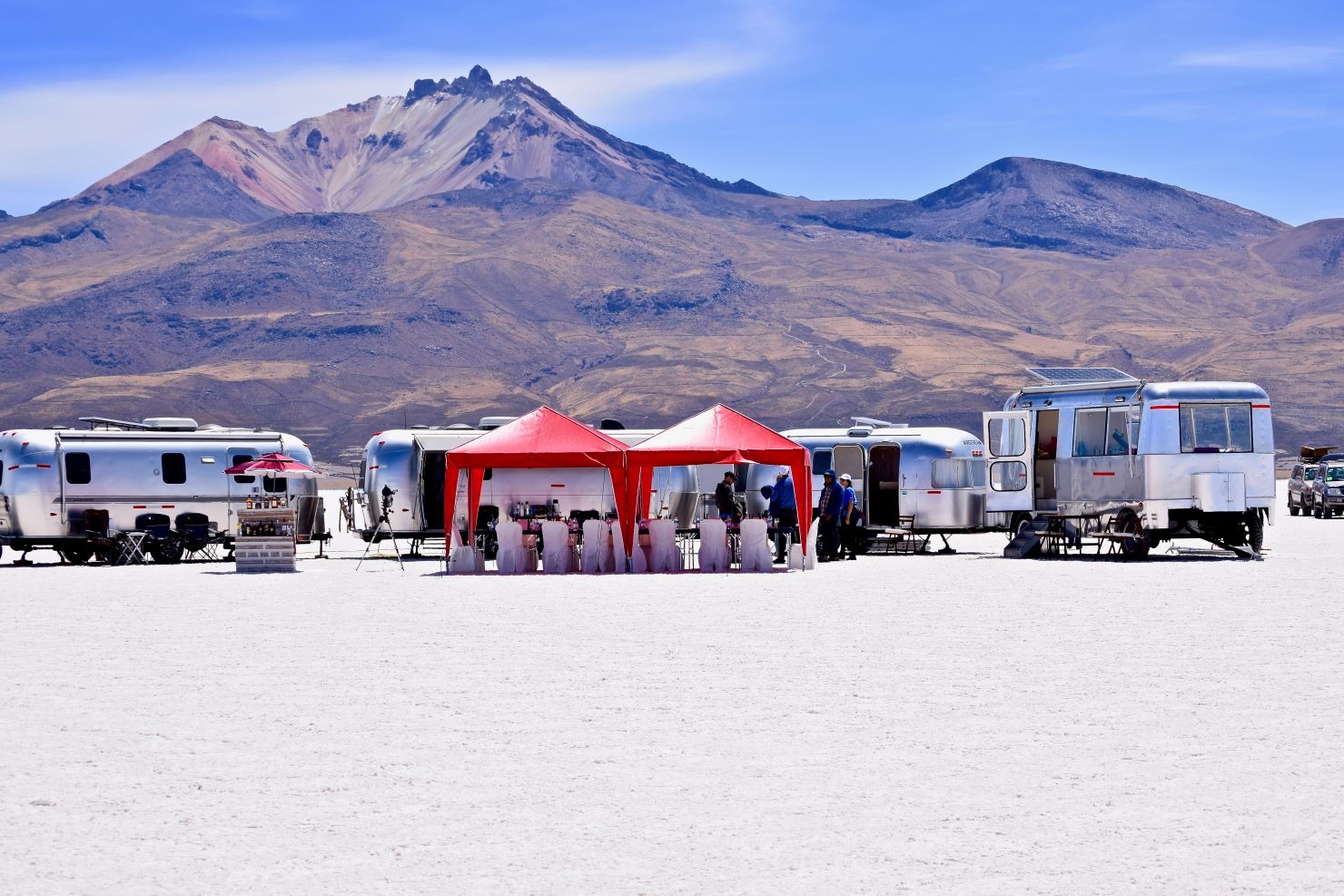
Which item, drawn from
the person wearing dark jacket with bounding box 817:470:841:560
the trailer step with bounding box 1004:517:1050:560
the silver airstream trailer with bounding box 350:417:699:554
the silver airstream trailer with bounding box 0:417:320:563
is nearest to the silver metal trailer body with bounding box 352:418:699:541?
the silver airstream trailer with bounding box 350:417:699:554

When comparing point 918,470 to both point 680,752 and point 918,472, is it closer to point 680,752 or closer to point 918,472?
point 918,472

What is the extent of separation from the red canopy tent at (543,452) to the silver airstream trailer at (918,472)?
236 inches

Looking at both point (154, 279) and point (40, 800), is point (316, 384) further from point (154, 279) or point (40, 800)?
point (40, 800)

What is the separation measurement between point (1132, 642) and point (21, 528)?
61.6ft

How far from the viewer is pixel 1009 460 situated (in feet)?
88.7

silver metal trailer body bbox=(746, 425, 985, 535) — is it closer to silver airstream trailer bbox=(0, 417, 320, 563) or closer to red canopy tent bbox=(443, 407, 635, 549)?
red canopy tent bbox=(443, 407, 635, 549)

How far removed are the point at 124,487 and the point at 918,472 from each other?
12761mm

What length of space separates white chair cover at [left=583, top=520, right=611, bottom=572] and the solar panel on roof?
751 centimetres

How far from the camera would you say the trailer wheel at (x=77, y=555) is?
27.9m

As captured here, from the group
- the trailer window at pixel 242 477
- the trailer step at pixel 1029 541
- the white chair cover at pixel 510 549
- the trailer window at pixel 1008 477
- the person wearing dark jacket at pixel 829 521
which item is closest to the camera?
the white chair cover at pixel 510 549

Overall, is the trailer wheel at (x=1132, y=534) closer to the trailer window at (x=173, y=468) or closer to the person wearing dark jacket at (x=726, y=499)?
the person wearing dark jacket at (x=726, y=499)

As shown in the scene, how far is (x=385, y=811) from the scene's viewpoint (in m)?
7.60

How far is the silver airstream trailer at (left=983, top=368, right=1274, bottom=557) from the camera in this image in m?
24.5

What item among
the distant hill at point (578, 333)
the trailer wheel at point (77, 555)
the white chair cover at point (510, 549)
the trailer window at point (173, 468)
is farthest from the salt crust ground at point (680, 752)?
the distant hill at point (578, 333)
